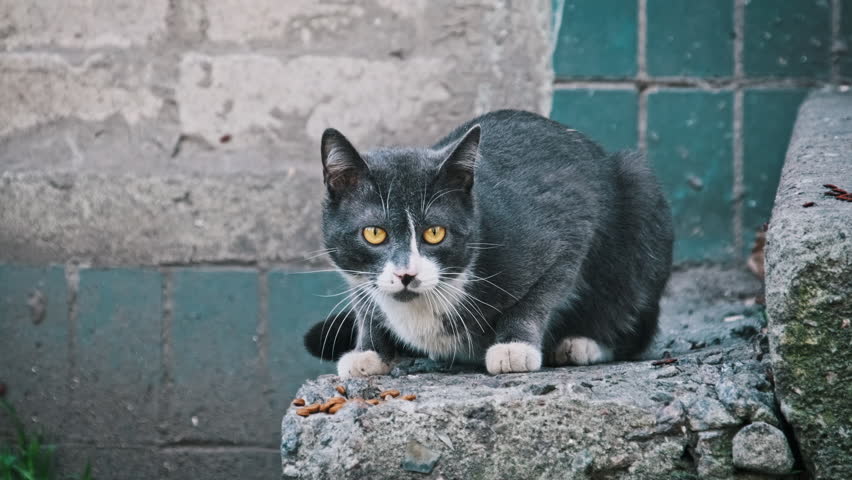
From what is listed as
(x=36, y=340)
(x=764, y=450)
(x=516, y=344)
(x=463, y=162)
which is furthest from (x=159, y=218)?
(x=764, y=450)

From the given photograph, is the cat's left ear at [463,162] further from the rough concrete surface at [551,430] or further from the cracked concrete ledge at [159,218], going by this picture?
the cracked concrete ledge at [159,218]

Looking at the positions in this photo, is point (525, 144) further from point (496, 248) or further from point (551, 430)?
point (551, 430)

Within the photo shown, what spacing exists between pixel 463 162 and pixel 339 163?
12.6 inches

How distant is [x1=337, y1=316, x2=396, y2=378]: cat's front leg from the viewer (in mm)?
2598

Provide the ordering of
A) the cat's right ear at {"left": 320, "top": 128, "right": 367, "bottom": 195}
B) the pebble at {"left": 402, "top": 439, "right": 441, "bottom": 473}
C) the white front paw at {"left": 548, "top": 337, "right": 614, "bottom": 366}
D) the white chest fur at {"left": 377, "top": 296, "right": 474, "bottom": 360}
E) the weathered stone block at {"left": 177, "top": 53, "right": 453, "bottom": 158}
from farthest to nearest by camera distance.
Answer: the weathered stone block at {"left": 177, "top": 53, "right": 453, "bottom": 158}, the white front paw at {"left": 548, "top": 337, "right": 614, "bottom": 366}, the white chest fur at {"left": 377, "top": 296, "right": 474, "bottom": 360}, the cat's right ear at {"left": 320, "top": 128, "right": 367, "bottom": 195}, the pebble at {"left": 402, "top": 439, "right": 441, "bottom": 473}

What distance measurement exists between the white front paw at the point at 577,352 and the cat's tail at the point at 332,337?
62cm

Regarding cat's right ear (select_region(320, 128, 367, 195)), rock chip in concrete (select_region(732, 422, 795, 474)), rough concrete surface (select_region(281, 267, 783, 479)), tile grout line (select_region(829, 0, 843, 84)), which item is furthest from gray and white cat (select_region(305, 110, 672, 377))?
tile grout line (select_region(829, 0, 843, 84))

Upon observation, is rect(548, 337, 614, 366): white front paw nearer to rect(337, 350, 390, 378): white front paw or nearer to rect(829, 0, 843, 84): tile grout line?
rect(337, 350, 390, 378): white front paw

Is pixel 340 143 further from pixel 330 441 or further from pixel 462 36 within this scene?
pixel 462 36

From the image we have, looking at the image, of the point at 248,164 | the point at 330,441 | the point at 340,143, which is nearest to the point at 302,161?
the point at 248,164

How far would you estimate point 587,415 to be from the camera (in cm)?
198

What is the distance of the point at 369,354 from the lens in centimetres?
263

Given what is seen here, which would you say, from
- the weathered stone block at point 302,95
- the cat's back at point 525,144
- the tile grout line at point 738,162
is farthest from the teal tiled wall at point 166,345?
the tile grout line at point 738,162

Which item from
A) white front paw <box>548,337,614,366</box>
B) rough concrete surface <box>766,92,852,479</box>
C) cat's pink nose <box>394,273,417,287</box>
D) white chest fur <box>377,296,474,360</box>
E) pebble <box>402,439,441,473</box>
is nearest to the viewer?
rough concrete surface <box>766,92,852,479</box>
